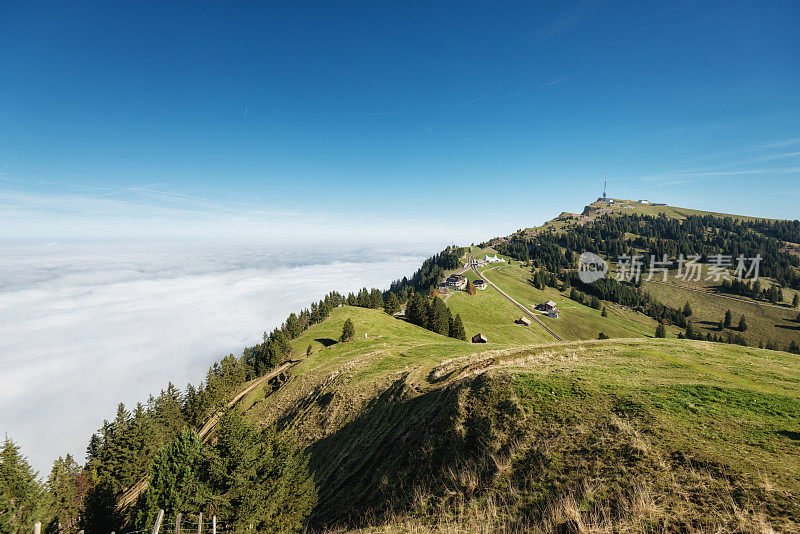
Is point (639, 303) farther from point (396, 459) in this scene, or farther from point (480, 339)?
point (396, 459)

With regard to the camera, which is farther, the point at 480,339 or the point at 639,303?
the point at 639,303

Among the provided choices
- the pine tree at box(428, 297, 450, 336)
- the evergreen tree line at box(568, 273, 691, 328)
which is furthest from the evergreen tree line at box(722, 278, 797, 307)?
the pine tree at box(428, 297, 450, 336)

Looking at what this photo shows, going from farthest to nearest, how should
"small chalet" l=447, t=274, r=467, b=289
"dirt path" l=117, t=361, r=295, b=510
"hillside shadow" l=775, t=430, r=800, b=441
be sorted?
"small chalet" l=447, t=274, r=467, b=289 → "dirt path" l=117, t=361, r=295, b=510 → "hillside shadow" l=775, t=430, r=800, b=441

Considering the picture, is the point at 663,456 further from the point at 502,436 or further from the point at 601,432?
the point at 502,436

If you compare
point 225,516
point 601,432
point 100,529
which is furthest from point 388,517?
point 100,529

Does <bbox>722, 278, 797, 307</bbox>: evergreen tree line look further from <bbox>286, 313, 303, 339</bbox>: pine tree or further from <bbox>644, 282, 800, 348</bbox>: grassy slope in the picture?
<bbox>286, 313, 303, 339</bbox>: pine tree

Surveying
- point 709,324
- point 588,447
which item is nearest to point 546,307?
point 709,324
